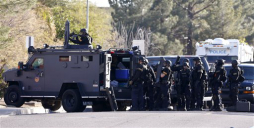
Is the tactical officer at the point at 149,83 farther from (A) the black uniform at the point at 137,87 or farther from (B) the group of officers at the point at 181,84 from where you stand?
(A) the black uniform at the point at 137,87

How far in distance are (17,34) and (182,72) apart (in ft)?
46.4

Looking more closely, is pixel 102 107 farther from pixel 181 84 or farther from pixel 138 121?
pixel 138 121

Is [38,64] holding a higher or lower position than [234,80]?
higher

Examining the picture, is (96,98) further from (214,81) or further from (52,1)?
(52,1)

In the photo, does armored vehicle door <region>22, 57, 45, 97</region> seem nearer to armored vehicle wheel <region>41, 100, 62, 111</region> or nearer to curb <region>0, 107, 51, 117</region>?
curb <region>0, 107, 51, 117</region>

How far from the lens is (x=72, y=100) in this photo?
17.6 meters

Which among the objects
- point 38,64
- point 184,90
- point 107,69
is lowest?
point 184,90

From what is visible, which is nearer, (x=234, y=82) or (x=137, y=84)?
(x=137, y=84)

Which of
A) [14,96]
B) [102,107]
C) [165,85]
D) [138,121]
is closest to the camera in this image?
[138,121]

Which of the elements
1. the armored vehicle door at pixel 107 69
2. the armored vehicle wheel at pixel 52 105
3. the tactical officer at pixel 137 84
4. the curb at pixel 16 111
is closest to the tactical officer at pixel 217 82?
the tactical officer at pixel 137 84

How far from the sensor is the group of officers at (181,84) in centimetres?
1731

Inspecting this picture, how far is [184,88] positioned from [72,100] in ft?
11.9

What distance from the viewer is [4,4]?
24062 millimetres

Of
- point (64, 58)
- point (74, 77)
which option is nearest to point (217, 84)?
point (74, 77)
